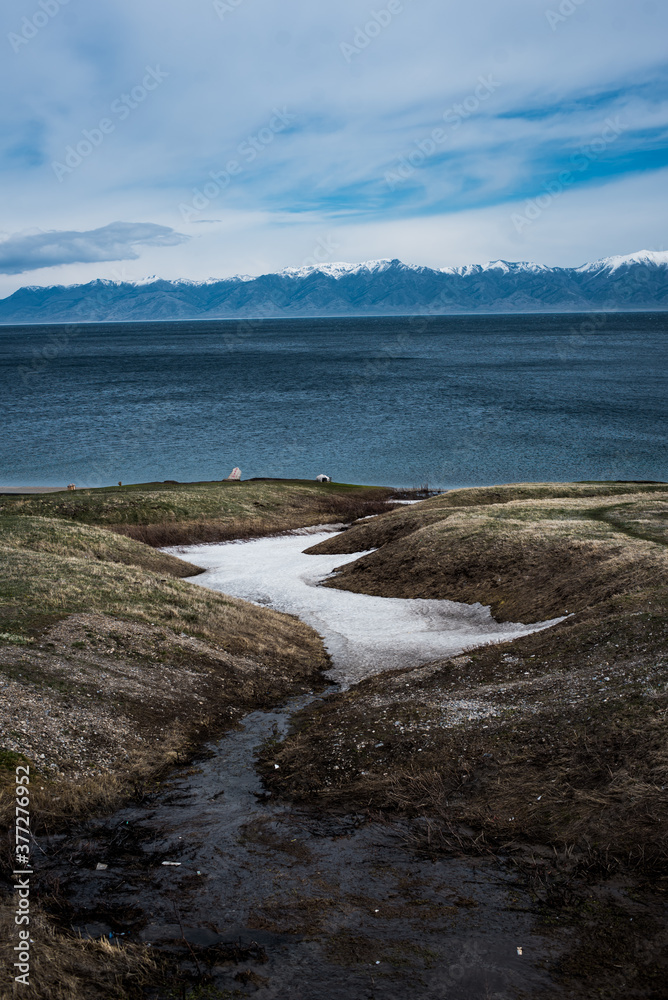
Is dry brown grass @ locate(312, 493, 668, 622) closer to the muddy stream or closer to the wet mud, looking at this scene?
the muddy stream

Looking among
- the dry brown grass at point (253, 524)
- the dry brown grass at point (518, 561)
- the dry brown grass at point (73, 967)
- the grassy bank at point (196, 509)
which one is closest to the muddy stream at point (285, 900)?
the dry brown grass at point (73, 967)

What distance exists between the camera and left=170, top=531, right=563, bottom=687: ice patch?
2631 cm

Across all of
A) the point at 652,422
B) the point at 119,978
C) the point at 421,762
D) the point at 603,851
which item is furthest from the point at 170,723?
the point at 652,422

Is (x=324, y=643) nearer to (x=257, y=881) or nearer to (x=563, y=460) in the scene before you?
(x=257, y=881)

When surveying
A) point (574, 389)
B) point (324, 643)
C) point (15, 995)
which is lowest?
point (324, 643)

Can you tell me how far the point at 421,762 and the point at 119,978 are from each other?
319 inches

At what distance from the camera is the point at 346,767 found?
643 inches

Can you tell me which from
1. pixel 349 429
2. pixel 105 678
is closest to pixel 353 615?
pixel 105 678

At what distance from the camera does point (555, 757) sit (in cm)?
1490

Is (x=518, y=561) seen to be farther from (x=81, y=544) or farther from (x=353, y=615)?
(x=81, y=544)

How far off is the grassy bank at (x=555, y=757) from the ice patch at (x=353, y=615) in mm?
1859

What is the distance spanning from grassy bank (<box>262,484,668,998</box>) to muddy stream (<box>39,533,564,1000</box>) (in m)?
0.70

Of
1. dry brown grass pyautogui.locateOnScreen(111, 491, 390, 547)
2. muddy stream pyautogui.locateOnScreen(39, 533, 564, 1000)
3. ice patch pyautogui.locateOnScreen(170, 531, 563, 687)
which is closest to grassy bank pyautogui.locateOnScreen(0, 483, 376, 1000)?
muddy stream pyautogui.locateOnScreen(39, 533, 564, 1000)

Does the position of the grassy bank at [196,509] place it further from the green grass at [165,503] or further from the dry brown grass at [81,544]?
the dry brown grass at [81,544]
